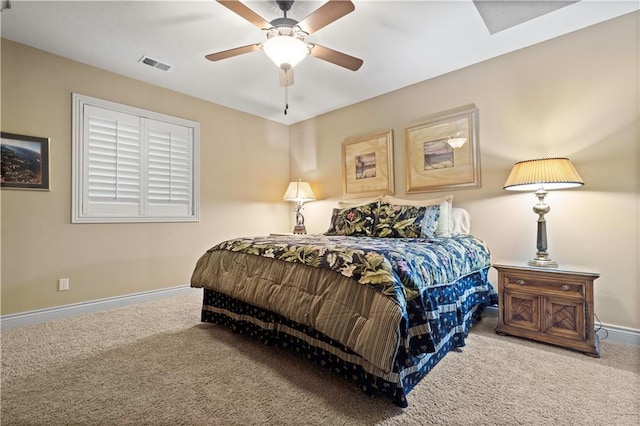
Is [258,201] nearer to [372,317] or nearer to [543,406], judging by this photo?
[372,317]

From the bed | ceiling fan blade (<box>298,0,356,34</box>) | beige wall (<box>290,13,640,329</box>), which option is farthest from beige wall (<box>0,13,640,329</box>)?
ceiling fan blade (<box>298,0,356,34</box>)

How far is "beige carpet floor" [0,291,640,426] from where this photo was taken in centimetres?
139

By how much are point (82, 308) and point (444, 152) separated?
13.6 ft

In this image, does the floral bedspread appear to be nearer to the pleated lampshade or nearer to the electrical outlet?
the pleated lampshade

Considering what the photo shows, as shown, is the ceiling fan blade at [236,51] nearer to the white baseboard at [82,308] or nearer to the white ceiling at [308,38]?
the white ceiling at [308,38]

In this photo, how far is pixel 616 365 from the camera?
6.10 ft

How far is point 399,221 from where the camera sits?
9.21 ft

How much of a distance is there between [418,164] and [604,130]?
1.58 meters

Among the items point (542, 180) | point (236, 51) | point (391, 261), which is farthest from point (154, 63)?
point (542, 180)

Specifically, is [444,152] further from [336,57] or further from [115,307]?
[115,307]

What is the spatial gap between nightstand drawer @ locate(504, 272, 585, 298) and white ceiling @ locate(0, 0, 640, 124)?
2062 millimetres

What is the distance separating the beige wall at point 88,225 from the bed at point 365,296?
1329 millimetres

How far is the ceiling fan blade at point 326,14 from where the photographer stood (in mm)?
1784

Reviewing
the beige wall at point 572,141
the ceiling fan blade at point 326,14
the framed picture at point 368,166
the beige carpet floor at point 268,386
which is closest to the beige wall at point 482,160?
the beige wall at point 572,141
